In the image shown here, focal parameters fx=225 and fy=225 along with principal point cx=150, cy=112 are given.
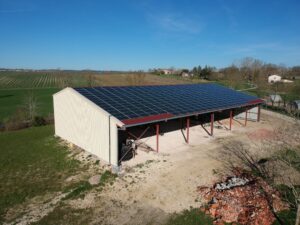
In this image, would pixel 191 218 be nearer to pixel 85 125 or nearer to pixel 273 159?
pixel 273 159

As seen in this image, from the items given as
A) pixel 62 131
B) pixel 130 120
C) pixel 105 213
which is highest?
pixel 130 120

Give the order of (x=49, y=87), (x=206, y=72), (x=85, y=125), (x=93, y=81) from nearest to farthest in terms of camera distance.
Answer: (x=85, y=125), (x=93, y=81), (x=49, y=87), (x=206, y=72)

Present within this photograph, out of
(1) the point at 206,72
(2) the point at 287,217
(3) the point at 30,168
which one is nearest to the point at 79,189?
(3) the point at 30,168

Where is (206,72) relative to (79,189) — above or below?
above

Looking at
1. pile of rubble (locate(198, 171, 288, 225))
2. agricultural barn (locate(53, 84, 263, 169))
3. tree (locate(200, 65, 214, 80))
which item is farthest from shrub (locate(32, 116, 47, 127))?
tree (locate(200, 65, 214, 80))

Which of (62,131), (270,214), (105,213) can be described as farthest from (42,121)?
(270,214)

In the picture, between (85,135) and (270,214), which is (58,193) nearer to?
(85,135)

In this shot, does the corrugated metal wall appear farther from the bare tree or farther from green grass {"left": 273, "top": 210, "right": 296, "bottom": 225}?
green grass {"left": 273, "top": 210, "right": 296, "bottom": 225}
